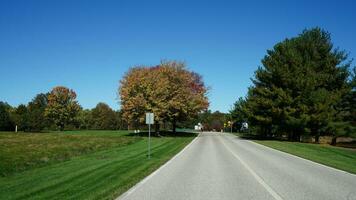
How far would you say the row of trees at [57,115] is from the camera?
92062mm

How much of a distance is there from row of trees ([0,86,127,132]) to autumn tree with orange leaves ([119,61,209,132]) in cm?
3354

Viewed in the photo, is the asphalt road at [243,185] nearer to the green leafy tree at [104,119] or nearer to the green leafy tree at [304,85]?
the green leafy tree at [304,85]

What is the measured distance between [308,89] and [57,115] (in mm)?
79996

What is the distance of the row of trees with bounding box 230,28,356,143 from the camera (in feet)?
155

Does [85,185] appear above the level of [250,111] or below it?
below

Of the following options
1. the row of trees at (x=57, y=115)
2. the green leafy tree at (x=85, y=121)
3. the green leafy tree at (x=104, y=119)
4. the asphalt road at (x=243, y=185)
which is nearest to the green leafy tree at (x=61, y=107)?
the row of trees at (x=57, y=115)

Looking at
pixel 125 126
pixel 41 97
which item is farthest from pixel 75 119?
pixel 41 97

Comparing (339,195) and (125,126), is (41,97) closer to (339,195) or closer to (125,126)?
(125,126)

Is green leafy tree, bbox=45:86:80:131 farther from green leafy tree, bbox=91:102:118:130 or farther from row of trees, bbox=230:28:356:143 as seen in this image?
row of trees, bbox=230:28:356:143

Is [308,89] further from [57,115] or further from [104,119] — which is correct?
[104,119]

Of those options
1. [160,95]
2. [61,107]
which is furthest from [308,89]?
[61,107]

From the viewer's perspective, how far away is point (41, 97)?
5669 inches

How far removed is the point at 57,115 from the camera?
11369 centimetres

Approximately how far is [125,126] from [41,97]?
106 ft
